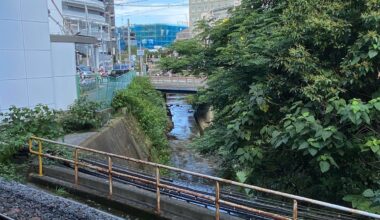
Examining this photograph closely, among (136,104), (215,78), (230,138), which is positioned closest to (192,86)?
(136,104)

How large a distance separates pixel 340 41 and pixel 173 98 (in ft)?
193

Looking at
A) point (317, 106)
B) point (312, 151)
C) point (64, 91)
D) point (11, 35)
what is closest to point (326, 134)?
point (312, 151)

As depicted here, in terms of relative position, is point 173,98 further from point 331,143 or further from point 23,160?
point 331,143

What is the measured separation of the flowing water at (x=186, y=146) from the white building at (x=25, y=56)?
593 centimetres

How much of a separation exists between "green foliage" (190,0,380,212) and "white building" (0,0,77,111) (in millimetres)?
8527

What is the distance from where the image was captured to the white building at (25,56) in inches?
488

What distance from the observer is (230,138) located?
22.2ft

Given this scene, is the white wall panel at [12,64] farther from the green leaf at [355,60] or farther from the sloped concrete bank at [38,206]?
the green leaf at [355,60]

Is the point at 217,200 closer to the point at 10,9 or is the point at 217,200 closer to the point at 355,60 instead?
the point at 355,60

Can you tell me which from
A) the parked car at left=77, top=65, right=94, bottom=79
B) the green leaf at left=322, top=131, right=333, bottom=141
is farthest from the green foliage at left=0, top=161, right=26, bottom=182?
the parked car at left=77, top=65, right=94, bottom=79

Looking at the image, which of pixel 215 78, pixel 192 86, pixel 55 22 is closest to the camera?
pixel 215 78

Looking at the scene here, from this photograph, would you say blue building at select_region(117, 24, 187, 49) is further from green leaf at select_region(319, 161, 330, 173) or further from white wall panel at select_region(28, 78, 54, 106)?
green leaf at select_region(319, 161, 330, 173)

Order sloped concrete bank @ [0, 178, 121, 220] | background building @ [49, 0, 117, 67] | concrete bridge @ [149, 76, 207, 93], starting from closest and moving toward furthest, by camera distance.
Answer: sloped concrete bank @ [0, 178, 121, 220] → concrete bridge @ [149, 76, 207, 93] → background building @ [49, 0, 117, 67]

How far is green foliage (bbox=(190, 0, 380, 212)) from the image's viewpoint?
16.9 ft
